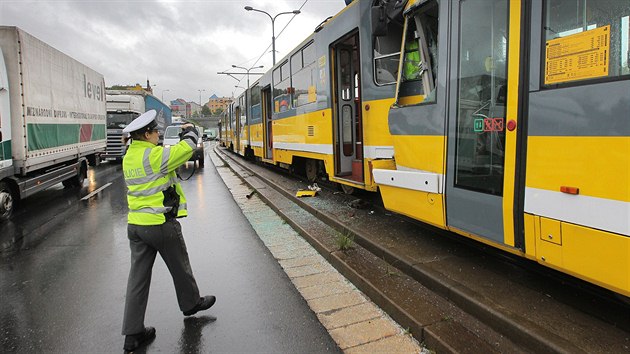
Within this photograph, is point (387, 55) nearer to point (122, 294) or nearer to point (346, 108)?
point (346, 108)

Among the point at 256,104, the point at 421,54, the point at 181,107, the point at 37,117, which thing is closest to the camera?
the point at 421,54

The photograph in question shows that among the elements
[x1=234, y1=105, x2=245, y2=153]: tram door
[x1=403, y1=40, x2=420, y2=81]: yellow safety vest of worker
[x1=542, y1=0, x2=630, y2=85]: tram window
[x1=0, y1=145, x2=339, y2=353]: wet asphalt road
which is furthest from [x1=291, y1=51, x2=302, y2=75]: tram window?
[x1=234, y1=105, x2=245, y2=153]: tram door

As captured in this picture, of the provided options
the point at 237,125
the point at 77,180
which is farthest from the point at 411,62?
the point at 237,125

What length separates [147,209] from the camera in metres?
3.00

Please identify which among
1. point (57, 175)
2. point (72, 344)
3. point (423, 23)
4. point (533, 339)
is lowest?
point (72, 344)

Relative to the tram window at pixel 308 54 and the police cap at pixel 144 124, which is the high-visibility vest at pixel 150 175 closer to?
the police cap at pixel 144 124

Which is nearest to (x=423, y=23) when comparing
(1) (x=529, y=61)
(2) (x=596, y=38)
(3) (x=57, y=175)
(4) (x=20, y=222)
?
(1) (x=529, y=61)

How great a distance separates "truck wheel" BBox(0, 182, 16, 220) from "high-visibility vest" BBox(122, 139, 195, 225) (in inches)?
227

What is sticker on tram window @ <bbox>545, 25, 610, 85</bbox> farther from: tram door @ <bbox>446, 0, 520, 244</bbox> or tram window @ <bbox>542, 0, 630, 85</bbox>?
tram door @ <bbox>446, 0, 520, 244</bbox>

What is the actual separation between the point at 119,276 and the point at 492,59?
14.4 feet

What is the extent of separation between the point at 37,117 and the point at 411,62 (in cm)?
750

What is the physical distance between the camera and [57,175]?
371 inches

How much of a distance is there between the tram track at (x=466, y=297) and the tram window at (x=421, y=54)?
5.35 ft

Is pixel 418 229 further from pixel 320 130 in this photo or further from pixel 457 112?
pixel 320 130
